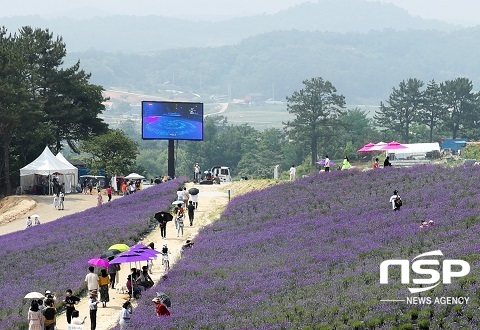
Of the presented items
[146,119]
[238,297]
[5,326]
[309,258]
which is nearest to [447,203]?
[309,258]

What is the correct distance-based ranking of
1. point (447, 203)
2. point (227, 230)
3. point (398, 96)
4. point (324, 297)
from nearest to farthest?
point (324, 297), point (447, 203), point (227, 230), point (398, 96)

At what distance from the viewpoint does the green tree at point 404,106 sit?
6821 inches

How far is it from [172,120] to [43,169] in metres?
12.2

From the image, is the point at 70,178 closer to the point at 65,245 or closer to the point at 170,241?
the point at 65,245

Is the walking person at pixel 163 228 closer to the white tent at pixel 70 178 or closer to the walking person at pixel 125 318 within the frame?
the walking person at pixel 125 318

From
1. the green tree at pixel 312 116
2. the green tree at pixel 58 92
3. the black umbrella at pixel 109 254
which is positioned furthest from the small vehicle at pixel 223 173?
the green tree at pixel 312 116

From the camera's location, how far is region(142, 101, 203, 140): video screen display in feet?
278

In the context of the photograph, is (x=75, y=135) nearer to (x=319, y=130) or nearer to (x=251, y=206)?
(x=251, y=206)

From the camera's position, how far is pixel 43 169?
3351 inches

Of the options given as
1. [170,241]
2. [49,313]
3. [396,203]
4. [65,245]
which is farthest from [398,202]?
[49,313]

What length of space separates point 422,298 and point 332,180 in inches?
1309

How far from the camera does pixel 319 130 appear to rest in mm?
184750

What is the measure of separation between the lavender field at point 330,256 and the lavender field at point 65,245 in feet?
15.1

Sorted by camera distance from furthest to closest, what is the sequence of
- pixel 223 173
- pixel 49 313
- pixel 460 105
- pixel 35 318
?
pixel 460 105
pixel 223 173
pixel 49 313
pixel 35 318
